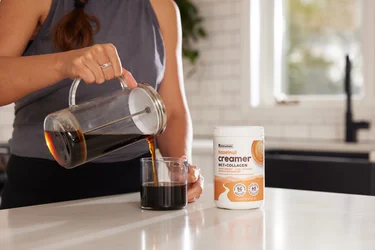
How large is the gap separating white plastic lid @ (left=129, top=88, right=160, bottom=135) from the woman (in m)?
0.21

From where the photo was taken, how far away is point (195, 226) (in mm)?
959

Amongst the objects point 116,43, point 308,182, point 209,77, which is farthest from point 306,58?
point 116,43

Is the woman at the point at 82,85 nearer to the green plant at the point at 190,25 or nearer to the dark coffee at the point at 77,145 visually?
the dark coffee at the point at 77,145

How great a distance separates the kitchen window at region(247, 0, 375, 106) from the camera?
3.33m

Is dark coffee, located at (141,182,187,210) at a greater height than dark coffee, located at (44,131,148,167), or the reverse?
dark coffee, located at (44,131,148,167)

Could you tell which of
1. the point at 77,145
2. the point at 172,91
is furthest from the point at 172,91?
the point at 77,145

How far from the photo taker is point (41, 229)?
0.94 metres

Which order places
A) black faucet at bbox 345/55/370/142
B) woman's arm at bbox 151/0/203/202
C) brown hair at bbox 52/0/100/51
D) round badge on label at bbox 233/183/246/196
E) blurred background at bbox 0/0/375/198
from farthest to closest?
blurred background at bbox 0/0/375/198
black faucet at bbox 345/55/370/142
woman's arm at bbox 151/0/203/202
brown hair at bbox 52/0/100/51
round badge on label at bbox 233/183/246/196

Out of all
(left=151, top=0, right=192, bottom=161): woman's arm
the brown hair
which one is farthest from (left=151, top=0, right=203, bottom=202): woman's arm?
the brown hair

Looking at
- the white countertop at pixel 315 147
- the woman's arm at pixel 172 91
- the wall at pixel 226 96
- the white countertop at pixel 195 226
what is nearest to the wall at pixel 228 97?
the wall at pixel 226 96

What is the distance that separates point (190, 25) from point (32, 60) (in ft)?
8.14

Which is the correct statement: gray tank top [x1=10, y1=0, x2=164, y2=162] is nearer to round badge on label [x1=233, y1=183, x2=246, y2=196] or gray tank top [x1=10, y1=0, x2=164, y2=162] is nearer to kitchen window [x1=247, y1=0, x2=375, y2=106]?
round badge on label [x1=233, y1=183, x2=246, y2=196]

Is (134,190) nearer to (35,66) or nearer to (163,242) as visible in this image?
(35,66)

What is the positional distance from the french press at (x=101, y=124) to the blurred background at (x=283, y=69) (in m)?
1.89
